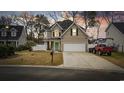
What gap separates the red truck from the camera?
9.16 meters

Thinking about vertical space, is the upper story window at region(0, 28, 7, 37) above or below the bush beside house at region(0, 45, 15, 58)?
above

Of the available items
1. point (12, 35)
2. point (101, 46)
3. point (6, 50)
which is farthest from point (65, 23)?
point (6, 50)

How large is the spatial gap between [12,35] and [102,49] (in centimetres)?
240

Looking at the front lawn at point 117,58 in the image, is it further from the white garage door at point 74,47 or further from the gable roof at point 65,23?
the gable roof at point 65,23

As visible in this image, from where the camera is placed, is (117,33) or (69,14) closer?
(69,14)

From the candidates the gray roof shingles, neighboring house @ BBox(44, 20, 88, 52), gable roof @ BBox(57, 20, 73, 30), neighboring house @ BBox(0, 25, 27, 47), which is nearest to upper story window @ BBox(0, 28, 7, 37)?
neighboring house @ BBox(0, 25, 27, 47)

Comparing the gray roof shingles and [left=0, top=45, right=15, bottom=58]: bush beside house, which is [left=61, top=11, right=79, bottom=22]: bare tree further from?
[left=0, top=45, right=15, bottom=58]: bush beside house

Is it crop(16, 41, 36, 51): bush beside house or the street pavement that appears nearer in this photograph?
the street pavement

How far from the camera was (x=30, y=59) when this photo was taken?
9.02m

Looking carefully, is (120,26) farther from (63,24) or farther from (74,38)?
(63,24)

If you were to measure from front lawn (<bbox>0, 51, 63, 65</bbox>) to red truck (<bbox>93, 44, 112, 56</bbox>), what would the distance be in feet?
3.17

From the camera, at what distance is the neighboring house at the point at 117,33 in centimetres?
899

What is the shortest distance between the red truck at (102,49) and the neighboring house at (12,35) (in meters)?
1.88
